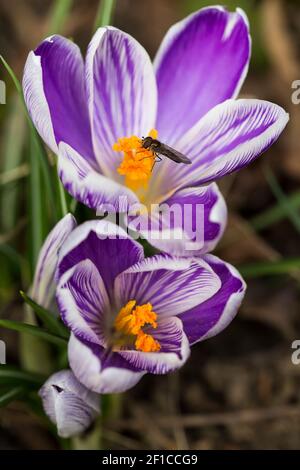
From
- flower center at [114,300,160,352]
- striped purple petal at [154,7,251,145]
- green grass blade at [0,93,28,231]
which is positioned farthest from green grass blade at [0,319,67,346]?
green grass blade at [0,93,28,231]

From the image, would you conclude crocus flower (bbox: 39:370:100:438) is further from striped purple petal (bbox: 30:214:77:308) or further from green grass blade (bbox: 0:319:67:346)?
striped purple petal (bbox: 30:214:77:308)

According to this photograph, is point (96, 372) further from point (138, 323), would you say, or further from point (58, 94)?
point (58, 94)

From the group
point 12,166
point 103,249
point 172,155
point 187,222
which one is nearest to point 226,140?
point 172,155

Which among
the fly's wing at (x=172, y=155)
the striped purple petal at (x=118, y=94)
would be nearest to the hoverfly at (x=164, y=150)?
the fly's wing at (x=172, y=155)

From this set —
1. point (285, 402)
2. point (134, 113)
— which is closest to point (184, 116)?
point (134, 113)

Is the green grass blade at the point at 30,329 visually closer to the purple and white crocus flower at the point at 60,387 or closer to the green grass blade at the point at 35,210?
the purple and white crocus flower at the point at 60,387
